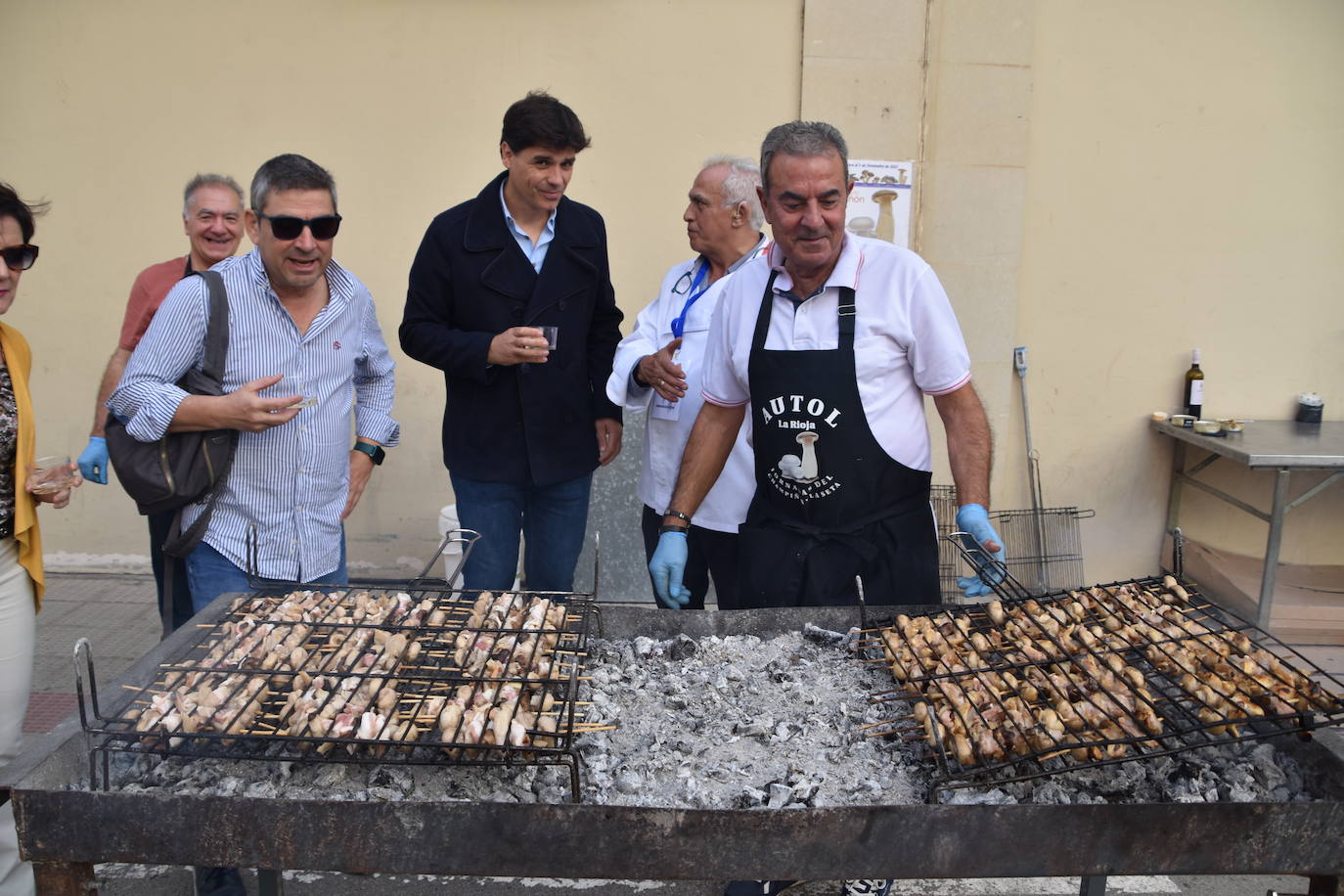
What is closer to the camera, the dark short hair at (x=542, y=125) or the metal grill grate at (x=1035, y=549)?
the dark short hair at (x=542, y=125)

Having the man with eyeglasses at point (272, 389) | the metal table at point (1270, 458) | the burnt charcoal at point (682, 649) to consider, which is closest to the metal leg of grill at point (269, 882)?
the man with eyeglasses at point (272, 389)

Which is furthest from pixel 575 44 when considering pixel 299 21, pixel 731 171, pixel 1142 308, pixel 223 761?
pixel 223 761

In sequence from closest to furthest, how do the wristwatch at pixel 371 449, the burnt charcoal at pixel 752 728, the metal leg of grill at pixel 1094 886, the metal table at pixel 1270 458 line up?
the burnt charcoal at pixel 752 728, the metal leg of grill at pixel 1094 886, the wristwatch at pixel 371 449, the metal table at pixel 1270 458

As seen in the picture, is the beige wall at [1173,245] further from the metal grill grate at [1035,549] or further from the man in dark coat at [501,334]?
the man in dark coat at [501,334]

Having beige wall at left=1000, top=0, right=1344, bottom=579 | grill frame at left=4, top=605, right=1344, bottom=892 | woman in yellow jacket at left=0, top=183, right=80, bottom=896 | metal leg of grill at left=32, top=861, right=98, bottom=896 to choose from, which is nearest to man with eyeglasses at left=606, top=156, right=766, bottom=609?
grill frame at left=4, top=605, right=1344, bottom=892

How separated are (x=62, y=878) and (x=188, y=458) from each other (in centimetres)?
134

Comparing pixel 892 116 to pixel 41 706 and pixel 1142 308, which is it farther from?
pixel 41 706

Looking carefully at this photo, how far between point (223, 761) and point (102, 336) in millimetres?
4867

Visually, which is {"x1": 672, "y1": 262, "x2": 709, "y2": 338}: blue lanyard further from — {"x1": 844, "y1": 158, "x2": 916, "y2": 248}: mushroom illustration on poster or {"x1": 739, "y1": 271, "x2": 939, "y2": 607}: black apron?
{"x1": 844, "y1": 158, "x2": 916, "y2": 248}: mushroom illustration on poster

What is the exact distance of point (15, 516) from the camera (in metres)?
2.97

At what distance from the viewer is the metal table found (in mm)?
5266

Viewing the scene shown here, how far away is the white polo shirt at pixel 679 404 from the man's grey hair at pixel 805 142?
2.77ft

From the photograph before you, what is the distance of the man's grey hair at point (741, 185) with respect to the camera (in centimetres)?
402

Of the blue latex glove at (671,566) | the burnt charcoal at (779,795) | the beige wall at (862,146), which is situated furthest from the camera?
the beige wall at (862,146)
